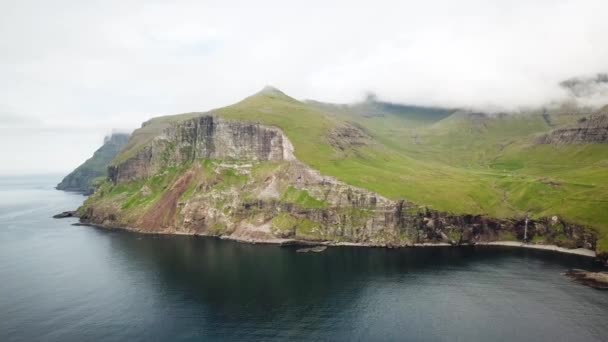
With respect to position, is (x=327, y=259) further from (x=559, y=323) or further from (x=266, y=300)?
(x=559, y=323)

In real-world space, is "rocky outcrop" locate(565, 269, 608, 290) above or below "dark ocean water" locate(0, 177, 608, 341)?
above

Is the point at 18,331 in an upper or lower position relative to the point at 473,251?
lower

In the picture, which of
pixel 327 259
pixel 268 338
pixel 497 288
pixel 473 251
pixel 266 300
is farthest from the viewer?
pixel 473 251

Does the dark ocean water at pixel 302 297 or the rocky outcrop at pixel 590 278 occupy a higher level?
the rocky outcrop at pixel 590 278

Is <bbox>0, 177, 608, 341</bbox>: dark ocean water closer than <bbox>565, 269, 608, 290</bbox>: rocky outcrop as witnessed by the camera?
Yes

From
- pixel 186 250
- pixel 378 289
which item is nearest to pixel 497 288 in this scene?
pixel 378 289

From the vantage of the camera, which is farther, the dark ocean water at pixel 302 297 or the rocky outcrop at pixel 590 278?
the rocky outcrop at pixel 590 278

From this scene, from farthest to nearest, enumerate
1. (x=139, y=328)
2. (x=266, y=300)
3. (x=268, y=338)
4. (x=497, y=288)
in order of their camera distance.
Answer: (x=497, y=288) → (x=266, y=300) → (x=139, y=328) → (x=268, y=338)

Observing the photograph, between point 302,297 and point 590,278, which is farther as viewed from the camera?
point 590,278
